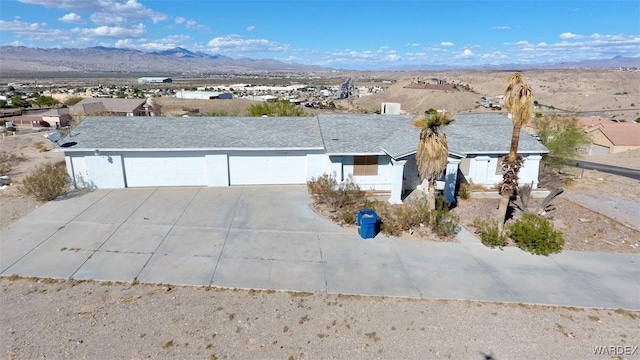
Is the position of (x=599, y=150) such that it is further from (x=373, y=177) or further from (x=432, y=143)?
(x=432, y=143)

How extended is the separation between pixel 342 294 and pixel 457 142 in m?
13.7

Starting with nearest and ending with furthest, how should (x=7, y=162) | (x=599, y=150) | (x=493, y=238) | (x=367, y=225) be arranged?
(x=493, y=238), (x=367, y=225), (x=7, y=162), (x=599, y=150)

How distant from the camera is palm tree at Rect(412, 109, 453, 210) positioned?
48.5 ft

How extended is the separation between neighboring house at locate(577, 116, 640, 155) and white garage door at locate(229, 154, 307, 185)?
111 ft

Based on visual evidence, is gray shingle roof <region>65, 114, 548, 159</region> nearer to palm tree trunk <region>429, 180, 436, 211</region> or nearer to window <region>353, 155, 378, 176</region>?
window <region>353, 155, 378, 176</region>

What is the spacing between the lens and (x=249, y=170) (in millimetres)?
21156

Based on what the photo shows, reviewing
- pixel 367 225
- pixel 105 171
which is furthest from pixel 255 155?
pixel 367 225

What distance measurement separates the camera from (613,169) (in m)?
30.8

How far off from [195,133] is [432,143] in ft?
44.3

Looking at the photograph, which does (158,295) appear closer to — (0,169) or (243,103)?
(0,169)

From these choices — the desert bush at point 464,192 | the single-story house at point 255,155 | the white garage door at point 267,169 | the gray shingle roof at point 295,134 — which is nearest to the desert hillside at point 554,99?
the gray shingle roof at point 295,134

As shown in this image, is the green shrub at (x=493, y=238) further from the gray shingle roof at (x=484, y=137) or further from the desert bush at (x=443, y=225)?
the gray shingle roof at (x=484, y=137)

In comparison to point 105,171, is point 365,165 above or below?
above

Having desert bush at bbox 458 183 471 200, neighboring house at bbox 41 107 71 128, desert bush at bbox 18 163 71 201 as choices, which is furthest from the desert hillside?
desert bush at bbox 18 163 71 201
